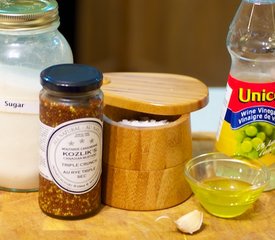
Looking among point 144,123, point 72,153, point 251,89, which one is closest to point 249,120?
point 251,89

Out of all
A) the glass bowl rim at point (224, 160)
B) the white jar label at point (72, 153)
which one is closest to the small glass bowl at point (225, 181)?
the glass bowl rim at point (224, 160)

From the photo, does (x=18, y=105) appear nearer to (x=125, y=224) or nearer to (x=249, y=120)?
(x=125, y=224)

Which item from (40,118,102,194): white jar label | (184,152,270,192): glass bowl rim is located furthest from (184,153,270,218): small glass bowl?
(40,118,102,194): white jar label

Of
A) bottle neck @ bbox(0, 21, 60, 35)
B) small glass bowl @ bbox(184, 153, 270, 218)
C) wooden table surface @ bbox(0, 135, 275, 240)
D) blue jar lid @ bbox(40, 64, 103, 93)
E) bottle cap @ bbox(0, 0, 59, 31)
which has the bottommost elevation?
wooden table surface @ bbox(0, 135, 275, 240)

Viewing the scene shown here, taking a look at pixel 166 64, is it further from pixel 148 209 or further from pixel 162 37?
pixel 148 209

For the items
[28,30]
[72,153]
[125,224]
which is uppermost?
[28,30]

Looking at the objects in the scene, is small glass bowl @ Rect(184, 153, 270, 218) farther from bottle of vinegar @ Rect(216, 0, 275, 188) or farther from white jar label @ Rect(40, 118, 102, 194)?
white jar label @ Rect(40, 118, 102, 194)

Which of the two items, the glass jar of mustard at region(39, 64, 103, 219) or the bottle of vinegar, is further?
the bottle of vinegar
